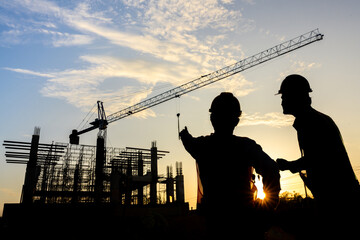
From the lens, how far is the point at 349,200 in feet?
6.56

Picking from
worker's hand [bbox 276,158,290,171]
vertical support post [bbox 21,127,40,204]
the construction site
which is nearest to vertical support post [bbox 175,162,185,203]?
the construction site

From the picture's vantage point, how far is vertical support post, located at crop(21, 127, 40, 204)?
85.5ft

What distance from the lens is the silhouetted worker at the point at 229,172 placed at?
141 cm

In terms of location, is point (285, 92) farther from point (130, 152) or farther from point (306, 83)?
point (130, 152)

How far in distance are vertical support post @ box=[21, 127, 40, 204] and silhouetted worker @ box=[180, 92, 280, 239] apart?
29554 mm

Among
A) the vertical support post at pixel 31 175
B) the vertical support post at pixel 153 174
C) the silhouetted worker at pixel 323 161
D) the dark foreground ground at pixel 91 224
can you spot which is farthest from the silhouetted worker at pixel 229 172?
the vertical support post at pixel 153 174

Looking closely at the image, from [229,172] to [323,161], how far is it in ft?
3.63

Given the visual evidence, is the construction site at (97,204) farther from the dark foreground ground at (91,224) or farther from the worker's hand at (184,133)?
the worker's hand at (184,133)

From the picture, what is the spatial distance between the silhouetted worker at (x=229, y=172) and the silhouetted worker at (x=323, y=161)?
0.96 m

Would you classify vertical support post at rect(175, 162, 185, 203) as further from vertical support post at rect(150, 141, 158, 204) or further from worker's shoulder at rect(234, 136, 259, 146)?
worker's shoulder at rect(234, 136, 259, 146)

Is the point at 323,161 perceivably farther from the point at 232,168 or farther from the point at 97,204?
the point at 97,204

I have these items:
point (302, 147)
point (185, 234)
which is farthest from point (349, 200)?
point (185, 234)

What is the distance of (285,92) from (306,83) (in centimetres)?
21

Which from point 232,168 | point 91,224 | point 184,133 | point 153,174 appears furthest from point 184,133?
point 153,174
